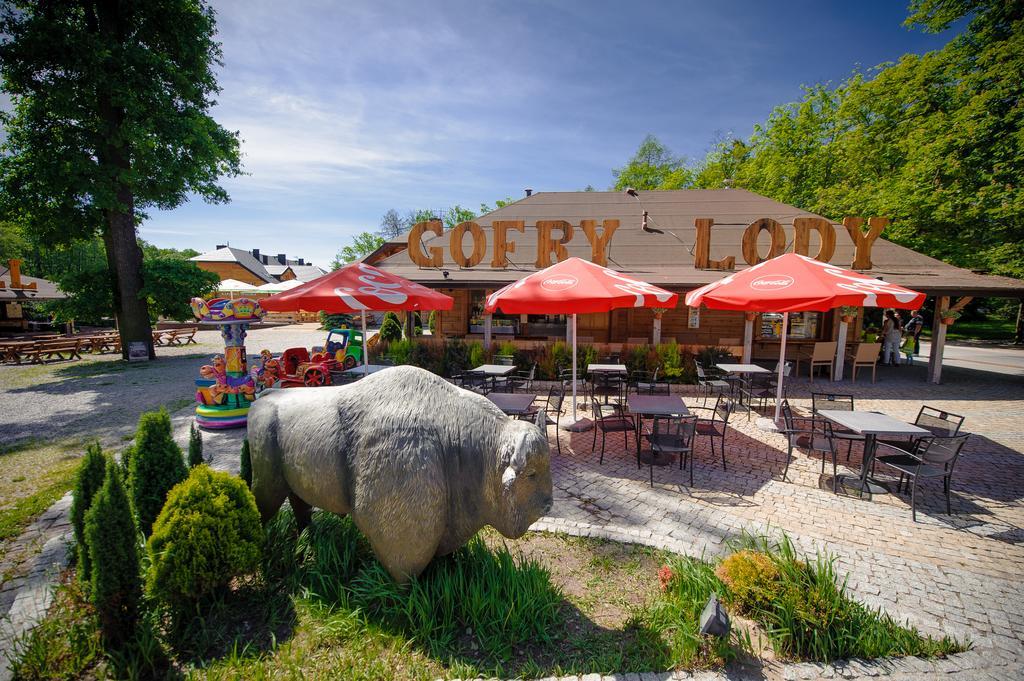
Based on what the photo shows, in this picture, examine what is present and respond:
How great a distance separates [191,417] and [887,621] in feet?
34.0

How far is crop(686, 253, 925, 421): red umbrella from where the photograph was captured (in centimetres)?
545

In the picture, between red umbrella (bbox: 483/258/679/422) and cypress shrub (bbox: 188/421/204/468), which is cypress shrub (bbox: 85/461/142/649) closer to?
cypress shrub (bbox: 188/421/204/468)

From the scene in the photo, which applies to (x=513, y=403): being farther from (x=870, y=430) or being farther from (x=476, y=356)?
(x=476, y=356)

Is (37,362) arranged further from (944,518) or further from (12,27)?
(944,518)

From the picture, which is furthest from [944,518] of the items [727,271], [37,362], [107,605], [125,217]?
[37,362]

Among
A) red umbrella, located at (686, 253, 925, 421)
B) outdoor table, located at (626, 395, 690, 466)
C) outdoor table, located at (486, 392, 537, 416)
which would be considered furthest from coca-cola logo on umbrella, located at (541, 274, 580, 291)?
red umbrella, located at (686, 253, 925, 421)

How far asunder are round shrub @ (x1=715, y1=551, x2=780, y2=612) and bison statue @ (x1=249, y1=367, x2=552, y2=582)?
5.48ft

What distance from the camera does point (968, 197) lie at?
49.8ft

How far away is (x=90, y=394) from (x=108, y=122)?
8.88m

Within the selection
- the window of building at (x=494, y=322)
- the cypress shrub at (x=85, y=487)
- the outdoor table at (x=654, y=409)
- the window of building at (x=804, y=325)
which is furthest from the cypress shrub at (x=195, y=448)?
the window of building at (x=804, y=325)

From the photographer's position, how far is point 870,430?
4.79m

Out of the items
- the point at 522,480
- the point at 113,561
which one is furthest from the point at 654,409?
the point at 113,561

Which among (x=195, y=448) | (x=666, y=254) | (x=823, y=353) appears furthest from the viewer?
(x=666, y=254)

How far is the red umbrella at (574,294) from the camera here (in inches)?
221
